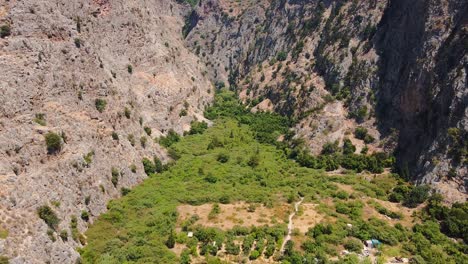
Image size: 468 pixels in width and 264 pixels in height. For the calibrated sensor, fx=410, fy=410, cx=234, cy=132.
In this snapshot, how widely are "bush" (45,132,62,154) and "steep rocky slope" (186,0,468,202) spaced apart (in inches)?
2714

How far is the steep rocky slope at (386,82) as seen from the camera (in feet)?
296

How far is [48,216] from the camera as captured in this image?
2489 inches

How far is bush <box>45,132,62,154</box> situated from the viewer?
72438 mm

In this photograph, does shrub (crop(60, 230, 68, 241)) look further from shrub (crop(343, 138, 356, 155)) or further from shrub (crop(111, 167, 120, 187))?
shrub (crop(343, 138, 356, 155))

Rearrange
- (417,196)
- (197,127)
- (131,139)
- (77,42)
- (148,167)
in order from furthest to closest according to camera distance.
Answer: (197,127), (148,167), (131,139), (77,42), (417,196)

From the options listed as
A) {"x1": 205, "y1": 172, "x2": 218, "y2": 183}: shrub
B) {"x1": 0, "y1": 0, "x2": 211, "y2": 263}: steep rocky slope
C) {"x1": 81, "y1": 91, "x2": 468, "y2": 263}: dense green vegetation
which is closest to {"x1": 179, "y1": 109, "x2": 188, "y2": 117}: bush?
{"x1": 0, "y1": 0, "x2": 211, "y2": 263}: steep rocky slope

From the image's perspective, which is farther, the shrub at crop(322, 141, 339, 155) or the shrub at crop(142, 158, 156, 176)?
the shrub at crop(322, 141, 339, 155)

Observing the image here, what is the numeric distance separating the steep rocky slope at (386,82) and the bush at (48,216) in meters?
72.3

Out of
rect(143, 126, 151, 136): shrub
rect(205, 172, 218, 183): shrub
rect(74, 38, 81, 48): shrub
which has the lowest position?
rect(205, 172, 218, 183): shrub

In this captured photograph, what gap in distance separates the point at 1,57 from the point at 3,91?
25.1 ft

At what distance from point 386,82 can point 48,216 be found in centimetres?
9484

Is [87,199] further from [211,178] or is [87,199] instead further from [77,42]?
[77,42]

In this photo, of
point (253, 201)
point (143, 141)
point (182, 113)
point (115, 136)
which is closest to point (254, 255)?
point (253, 201)

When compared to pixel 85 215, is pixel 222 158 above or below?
above
